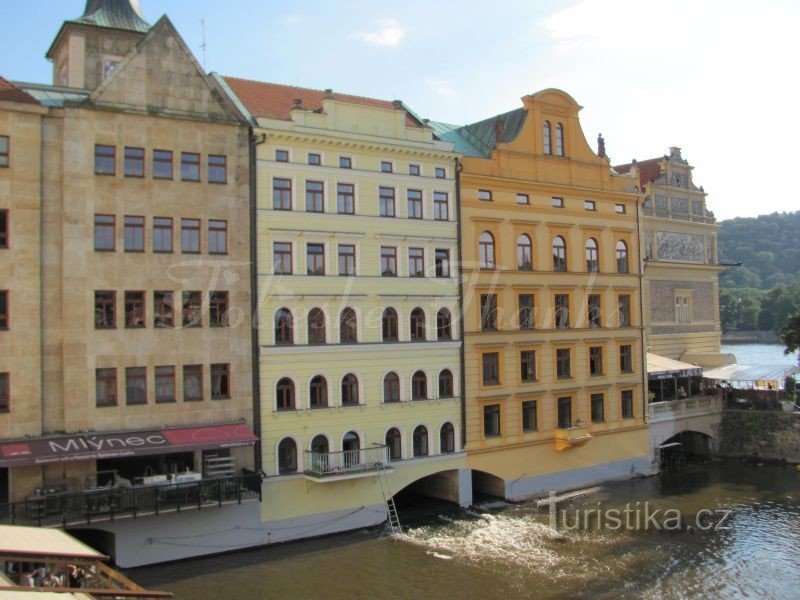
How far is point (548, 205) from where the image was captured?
38906 millimetres

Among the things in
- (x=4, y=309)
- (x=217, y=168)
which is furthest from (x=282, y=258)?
(x=4, y=309)

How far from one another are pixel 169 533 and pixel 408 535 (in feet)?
30.3

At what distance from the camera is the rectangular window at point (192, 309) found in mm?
28156

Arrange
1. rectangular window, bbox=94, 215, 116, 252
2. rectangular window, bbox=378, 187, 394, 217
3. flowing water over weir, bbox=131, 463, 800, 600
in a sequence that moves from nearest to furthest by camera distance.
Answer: flowing water over weir, bbox=131, 463, 800, 600 → rectangular window, bbox=94, 215, 116, 252 → rectangular window, bbox=378, 187, 394, 217

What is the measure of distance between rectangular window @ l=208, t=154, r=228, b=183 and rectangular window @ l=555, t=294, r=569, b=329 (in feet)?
59.4

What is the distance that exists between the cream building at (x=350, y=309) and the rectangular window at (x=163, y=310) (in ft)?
10.9

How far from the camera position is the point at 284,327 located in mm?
30203

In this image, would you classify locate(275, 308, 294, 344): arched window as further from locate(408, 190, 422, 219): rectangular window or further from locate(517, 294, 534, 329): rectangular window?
locate(517, 294, 534, 329): rectangular window

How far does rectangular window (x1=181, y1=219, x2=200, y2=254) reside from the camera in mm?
28219

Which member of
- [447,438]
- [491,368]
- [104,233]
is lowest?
[447,438]

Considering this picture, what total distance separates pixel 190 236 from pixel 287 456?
9.16m

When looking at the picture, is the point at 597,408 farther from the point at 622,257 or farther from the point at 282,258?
the point at 282,258

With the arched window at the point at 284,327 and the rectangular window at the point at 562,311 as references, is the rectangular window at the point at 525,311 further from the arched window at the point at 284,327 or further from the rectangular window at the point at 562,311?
the arched window at the point at 284,327

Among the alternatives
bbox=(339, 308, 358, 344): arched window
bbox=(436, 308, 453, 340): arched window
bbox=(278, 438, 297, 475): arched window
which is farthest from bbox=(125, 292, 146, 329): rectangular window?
bbox=(436, 308, 453, 340): arched window
